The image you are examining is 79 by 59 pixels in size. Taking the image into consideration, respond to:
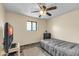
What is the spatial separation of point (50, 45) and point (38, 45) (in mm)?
206

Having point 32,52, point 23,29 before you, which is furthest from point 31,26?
point 32,52

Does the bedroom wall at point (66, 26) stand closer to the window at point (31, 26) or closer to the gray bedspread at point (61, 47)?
the gray bedspread at point (61, 47)

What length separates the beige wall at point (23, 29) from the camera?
1085mm

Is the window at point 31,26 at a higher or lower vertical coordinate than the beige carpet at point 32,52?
higher

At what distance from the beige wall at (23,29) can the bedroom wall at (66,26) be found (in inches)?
6.0

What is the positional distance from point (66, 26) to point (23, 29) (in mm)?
619

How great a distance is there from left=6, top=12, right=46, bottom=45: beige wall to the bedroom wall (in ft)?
0.50

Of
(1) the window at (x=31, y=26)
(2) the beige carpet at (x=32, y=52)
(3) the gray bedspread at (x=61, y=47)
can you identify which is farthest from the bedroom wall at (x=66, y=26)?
(2) the beige carpet at (x=32, y=52)

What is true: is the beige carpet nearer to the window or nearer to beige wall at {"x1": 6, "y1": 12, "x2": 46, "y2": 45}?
beige wall at {"x1": 6, "y1": 12, "x2": 46, "y2": 45}

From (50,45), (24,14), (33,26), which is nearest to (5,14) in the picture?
(24,14)

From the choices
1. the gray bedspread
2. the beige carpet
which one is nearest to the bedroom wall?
the gray bedspread

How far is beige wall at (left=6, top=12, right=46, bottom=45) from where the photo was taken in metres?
1.08

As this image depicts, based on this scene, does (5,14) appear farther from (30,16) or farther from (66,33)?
(66,33)

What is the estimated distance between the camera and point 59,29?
1222 mm
